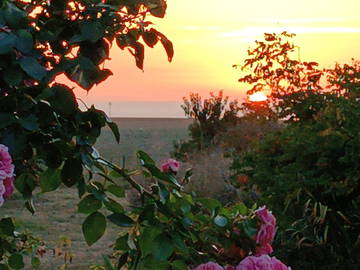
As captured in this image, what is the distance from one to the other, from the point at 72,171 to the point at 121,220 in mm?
210

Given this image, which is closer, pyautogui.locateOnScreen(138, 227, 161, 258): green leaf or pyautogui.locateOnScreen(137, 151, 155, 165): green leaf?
pyautogui.locateOnScreen(138, 227, 161, 258): green leaf

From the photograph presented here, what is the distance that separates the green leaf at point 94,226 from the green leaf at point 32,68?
0.54 meters

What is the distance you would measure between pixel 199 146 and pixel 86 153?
53.8 feet

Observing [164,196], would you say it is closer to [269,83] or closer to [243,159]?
[243,159]

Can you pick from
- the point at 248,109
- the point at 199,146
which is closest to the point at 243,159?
the point at 248,109

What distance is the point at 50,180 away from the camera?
283 centimetres

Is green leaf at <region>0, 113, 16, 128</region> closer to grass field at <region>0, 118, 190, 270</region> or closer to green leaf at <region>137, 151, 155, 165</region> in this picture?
green leaf at <region>137, 151, 155, 165</region>

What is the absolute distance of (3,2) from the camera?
2.38 m

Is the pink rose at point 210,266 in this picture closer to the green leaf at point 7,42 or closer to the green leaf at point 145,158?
the green leaf at point 145,158

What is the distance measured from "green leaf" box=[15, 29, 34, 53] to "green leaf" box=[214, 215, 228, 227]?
2.60 feet

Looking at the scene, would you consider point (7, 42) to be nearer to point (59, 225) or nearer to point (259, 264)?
point (259, 264)

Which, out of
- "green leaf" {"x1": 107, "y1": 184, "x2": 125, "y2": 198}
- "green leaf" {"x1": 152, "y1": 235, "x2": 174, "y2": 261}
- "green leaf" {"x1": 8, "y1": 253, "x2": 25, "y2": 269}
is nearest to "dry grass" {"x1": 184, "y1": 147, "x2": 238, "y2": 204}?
"green leaf" {"x1": 8, "y1": 253, "x2": 25, "y2": 269}

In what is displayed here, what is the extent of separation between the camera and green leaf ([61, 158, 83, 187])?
242 centimetres

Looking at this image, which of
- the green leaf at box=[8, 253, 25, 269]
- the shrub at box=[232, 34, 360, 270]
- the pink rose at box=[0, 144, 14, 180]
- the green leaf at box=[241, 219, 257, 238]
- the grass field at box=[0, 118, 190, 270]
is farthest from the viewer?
the grass field at box=[0, 118, 190, 270]
